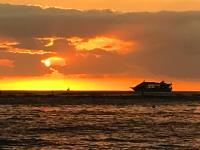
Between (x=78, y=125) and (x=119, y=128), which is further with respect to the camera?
(x=78, y=125)

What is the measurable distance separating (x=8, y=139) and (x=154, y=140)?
12.1 m

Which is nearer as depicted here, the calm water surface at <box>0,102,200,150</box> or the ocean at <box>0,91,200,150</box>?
the ocean at <box>0,91,200,150</box>

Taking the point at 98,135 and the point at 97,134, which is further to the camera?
the point at 97,134

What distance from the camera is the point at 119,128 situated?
62.8 m

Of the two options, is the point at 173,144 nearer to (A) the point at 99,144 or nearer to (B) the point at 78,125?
(A) the point at 99,144

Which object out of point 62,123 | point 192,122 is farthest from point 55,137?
point 192,122

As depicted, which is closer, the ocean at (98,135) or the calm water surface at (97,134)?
the ocean at (98,135)

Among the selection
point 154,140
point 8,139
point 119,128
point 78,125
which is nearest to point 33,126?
point 78,125

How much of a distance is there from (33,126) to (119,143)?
1858 centimetres

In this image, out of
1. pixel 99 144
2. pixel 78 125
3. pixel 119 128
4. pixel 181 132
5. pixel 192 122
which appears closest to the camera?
pixel 99 144

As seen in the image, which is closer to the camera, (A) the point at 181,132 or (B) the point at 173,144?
(B) the point at 173,144

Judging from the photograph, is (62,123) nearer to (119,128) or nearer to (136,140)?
(119,128)

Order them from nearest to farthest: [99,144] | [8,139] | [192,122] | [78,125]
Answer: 1. [99,144]
2. [8,139]
3. [78,125]
4. [192,122]

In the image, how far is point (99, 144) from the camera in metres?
47.7
